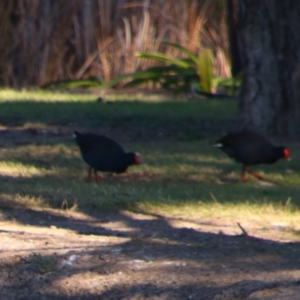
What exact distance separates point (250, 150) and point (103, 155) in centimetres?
153

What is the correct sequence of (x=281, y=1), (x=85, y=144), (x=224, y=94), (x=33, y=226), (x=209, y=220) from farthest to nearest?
(x=224, y=94) → (x=281, y=1) → (x=85, y=144) → (x=209, y=220) → (x=33, y=226)

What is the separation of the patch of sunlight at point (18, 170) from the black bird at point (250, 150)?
197 centimetres

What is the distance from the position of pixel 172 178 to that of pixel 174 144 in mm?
2182

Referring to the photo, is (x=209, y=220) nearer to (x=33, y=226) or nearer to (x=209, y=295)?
(x=33, y=226)

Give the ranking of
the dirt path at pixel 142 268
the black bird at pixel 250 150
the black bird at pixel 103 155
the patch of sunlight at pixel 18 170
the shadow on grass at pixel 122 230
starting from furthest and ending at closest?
the patch of sunlight at pixel 18 170 → the black bird at pixel 250 150 → the black bird at pixel 103 155 → the shadow on grass at pixel 122 230 → the dirt path at pixel 142 268

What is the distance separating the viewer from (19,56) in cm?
1844

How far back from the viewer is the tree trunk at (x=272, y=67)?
40.1ft

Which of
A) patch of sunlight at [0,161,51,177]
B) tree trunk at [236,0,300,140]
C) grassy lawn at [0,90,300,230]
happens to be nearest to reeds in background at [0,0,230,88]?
grassy lawn at [0,90,300,230]

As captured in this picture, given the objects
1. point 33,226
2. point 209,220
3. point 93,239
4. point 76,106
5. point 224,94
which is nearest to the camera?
point 93,239

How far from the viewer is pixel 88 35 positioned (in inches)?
738

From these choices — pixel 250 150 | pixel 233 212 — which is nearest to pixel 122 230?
pixel 233 212

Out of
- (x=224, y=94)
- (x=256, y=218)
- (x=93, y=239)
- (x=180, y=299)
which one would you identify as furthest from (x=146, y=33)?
(x=180, y=299)

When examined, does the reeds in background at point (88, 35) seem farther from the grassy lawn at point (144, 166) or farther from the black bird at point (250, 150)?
the black bird at point (250, 150)

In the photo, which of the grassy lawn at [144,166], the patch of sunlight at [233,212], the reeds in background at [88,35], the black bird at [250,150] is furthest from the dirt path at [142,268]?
the reeds in background at [88,35]
